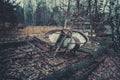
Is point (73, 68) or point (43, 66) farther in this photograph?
point (43, 66)

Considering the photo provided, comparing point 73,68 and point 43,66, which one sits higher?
point 73,68

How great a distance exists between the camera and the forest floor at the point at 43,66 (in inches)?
352

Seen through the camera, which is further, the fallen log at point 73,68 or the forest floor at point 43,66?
the forest floor at point 43,66

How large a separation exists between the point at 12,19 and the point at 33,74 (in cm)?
1232

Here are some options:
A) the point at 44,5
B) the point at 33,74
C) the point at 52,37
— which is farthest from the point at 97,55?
the point at 44,5

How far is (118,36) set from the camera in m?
15.1

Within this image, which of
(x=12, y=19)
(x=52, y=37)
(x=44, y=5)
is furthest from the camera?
(x=44, y=5)

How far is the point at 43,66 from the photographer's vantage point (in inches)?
404

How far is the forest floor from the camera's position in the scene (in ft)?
29.3

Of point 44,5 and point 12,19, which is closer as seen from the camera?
point 12,19

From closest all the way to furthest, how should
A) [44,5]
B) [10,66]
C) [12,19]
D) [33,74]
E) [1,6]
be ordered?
[33,74]
[10,66]
[1,6]
[12,19]
[44,5]

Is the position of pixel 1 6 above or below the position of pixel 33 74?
above

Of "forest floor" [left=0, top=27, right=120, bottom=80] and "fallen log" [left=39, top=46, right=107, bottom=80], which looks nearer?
"fallen log" [left=39, top=46, right=107, bottom=80]

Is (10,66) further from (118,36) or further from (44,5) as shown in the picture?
(44,5)
